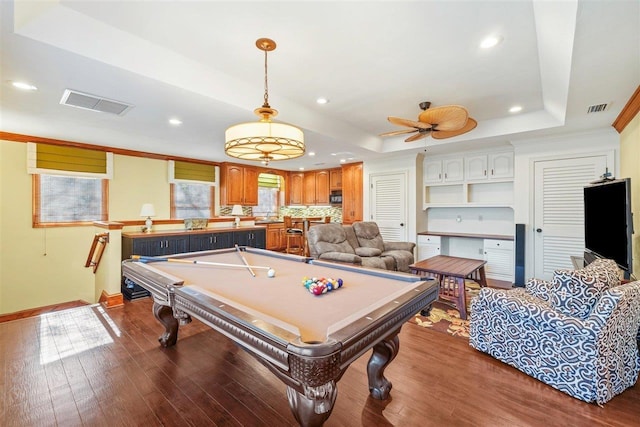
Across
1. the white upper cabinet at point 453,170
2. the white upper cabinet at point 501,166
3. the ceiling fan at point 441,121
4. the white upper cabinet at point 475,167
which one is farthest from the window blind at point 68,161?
the white upper cabinet at point 501,166

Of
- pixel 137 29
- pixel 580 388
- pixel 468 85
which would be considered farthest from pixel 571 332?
pixel 137 29

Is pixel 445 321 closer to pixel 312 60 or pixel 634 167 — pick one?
pixel 634 167

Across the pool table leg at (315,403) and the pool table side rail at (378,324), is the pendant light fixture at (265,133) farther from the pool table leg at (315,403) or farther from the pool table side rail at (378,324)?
the pool table leg at (315,403)

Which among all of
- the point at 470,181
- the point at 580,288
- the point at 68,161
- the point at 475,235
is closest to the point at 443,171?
the point at 470,181

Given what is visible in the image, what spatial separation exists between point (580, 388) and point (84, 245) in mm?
6640

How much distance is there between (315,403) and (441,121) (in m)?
2.90

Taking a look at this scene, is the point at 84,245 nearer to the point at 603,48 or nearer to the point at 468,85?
the point at 468,85

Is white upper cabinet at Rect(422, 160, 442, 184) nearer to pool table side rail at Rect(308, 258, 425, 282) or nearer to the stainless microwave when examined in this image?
the stainless microwave

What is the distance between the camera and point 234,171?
21.7 feet

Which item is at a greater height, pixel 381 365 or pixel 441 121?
pixel 441 121

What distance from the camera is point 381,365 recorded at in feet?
6.05

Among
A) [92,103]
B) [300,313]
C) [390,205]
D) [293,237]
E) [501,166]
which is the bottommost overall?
[293,237]

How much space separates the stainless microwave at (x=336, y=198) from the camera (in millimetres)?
7052

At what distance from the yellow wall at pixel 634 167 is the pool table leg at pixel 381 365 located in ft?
9.69
